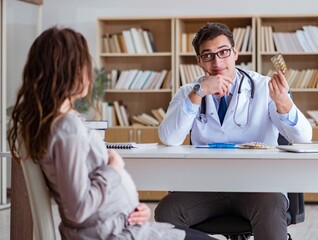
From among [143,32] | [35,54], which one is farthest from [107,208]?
[143,32]

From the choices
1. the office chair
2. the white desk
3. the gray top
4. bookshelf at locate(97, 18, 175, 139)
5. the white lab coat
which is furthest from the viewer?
bookshelf at locate(97, 18, 175, 139)

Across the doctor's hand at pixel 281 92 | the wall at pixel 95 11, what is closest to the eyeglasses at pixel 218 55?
the doctor's hand at pixel 281 92

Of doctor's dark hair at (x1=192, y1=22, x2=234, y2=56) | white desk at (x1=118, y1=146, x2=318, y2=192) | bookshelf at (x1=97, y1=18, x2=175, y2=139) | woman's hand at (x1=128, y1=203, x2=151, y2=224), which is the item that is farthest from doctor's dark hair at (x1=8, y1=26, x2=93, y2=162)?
bookshelf at (x1=97, y1=18, x2=175, y2=139)

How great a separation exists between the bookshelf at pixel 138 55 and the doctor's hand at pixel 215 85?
3835 millimetres

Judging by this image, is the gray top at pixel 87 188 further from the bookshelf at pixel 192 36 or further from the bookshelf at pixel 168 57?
the bookshelf at pixel 192 36

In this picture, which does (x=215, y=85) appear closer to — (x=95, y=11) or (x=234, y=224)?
(x=234, y=224)

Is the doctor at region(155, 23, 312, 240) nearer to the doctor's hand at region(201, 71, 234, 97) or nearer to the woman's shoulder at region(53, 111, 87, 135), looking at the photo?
the doctor's hand at region(201, 71, 234, 97)

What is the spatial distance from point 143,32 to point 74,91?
5.33 m

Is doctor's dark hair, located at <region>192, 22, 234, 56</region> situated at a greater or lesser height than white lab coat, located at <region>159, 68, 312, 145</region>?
greater

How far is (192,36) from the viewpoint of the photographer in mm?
7215

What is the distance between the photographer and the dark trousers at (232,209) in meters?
2.93

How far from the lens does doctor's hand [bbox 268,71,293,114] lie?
3.23 m

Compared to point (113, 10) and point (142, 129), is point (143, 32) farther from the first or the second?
point (142, 129)

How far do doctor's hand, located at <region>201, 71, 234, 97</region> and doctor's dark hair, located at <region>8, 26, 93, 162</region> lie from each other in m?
1.37
